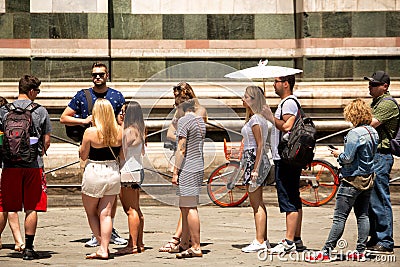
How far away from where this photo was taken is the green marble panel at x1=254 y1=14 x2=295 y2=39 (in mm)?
16266

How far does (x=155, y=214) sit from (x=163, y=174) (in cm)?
82

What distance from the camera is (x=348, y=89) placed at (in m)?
15.9

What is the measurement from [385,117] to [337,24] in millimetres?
5975

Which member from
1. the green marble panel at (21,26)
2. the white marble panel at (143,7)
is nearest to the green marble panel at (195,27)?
the white marble panel at (143,7)

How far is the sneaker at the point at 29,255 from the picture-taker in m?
9.77

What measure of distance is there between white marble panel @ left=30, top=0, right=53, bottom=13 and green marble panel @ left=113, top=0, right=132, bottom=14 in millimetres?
1073

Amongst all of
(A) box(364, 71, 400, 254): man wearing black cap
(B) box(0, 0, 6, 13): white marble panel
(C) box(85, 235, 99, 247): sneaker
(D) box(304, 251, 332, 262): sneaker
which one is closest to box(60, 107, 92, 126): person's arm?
(C) box(85, 235, 99, 247): sneaker

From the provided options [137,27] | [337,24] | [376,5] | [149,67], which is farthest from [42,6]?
[376,5]

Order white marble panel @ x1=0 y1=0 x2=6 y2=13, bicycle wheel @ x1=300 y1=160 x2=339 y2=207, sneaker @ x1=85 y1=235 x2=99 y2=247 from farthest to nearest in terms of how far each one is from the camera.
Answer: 1. white marble panel @ x1=0 y1=0 x2=6 y2=13
2. bicycle wheel @ x1=300 y1=160 x2=339 y2=207
3. sneaker @ x1=85 y1=235 x2=99 y2=247

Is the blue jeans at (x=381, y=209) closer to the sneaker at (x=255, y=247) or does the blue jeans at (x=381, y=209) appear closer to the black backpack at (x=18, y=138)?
the sneaker at (x=255, y=247)

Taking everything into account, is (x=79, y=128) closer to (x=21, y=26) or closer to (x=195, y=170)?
(x=195, y=170)

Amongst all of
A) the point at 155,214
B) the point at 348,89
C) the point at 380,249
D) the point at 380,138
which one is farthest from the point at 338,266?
the point at 348,89

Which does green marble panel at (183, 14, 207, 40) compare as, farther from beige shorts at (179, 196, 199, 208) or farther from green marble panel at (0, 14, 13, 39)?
beige shorts at (179, 196, 199, 208)

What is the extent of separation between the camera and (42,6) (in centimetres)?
1591
